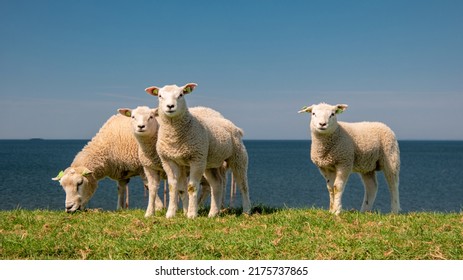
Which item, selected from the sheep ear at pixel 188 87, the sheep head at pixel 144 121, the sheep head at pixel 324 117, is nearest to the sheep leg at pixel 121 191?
the sheep head at pixel 144 121

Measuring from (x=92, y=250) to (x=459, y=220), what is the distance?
6.42 m

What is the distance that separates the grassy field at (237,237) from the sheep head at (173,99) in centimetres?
193

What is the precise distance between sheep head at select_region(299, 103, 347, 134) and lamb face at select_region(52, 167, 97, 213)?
16.4 feet

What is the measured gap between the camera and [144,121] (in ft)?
31.3

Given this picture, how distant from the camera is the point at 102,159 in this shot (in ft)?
37.9

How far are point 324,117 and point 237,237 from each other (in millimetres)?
3213

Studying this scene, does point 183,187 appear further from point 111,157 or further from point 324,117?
point 324,117

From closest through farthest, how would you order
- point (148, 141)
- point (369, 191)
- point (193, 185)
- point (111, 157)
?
1. point (193, 185)
2. point (148, 141)
3. point (369, 191)
4. point (111, 157)

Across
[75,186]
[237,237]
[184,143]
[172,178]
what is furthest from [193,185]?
[75,186]

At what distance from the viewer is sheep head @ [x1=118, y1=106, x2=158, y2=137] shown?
9516 mm

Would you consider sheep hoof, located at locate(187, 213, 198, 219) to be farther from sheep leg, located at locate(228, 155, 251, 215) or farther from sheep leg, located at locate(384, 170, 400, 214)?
sheep leg, located at locate(384, 170, 400, 214)

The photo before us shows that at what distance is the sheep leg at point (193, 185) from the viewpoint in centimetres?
917

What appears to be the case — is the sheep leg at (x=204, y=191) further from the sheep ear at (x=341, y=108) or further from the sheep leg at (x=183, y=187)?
the sheep ear at (x=341, y=108)

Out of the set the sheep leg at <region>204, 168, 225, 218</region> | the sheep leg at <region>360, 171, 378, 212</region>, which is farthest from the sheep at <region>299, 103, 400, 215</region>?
the sheep leg at <region>204, 168, 225, 218</region>
